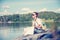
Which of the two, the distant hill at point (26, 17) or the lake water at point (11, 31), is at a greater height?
the distant hill at point (26, 17)

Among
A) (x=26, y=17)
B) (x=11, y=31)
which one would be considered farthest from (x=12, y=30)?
(x=26, y=17)

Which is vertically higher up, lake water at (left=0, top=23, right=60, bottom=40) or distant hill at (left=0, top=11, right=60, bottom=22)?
distant hill at (left=0, top=11, right=60, bottom=22)

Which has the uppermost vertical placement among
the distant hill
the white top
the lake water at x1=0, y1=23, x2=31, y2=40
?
the distant hill

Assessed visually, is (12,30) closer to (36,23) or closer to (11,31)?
(11,31)

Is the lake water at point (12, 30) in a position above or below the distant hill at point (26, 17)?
below

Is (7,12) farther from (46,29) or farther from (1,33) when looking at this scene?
(46,29)

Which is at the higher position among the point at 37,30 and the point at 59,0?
the point at 59,0

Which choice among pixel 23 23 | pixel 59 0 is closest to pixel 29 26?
pixel 23 23

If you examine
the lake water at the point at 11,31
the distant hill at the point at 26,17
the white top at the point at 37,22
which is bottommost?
the lake water at the point at 11,31

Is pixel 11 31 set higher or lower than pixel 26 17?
lower

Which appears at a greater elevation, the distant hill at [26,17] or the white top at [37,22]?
the distant hill at [26,17]

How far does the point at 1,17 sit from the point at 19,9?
0.54 ft

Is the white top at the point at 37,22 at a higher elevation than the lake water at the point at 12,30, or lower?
higher

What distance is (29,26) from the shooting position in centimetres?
86
